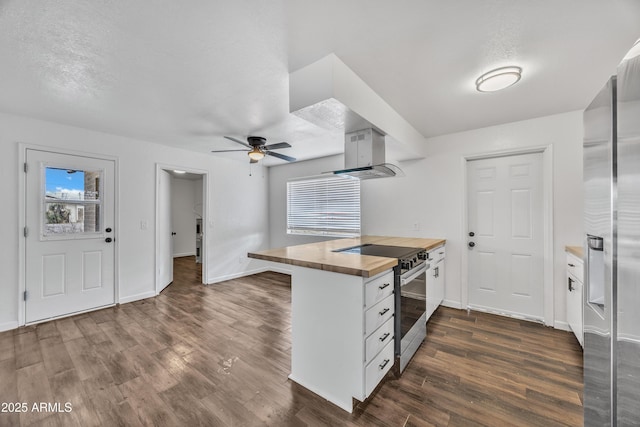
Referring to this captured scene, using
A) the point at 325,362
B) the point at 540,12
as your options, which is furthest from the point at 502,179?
the point at 325,362

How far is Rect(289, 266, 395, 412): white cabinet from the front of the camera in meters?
1.59

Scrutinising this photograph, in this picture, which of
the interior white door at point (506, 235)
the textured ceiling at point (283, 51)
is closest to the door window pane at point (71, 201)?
the textured ceiling at point (283, 51)

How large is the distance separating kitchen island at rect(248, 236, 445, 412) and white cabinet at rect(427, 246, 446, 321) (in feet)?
3.44

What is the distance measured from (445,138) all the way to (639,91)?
3057 millimetres

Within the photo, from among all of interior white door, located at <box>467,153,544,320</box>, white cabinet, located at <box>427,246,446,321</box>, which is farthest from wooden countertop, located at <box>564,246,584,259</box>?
white cabinet, located at <box>427,246,446,321</box>

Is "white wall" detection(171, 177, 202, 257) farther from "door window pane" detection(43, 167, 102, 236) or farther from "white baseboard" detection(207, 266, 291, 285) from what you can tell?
"door window pane" detection(43, 167, 102, 236)

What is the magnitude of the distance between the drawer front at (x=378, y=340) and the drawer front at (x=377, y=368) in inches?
1.6

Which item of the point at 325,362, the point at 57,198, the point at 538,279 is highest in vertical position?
A: the point at 57,198

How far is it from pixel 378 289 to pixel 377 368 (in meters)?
0.54

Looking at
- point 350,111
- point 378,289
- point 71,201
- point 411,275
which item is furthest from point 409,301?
point 71,201

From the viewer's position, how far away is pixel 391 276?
74.9 inches

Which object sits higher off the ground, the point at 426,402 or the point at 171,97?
the point at 171,97

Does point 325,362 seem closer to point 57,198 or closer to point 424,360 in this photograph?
point 424,360

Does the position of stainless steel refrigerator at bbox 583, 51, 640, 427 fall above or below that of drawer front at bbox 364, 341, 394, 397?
above
